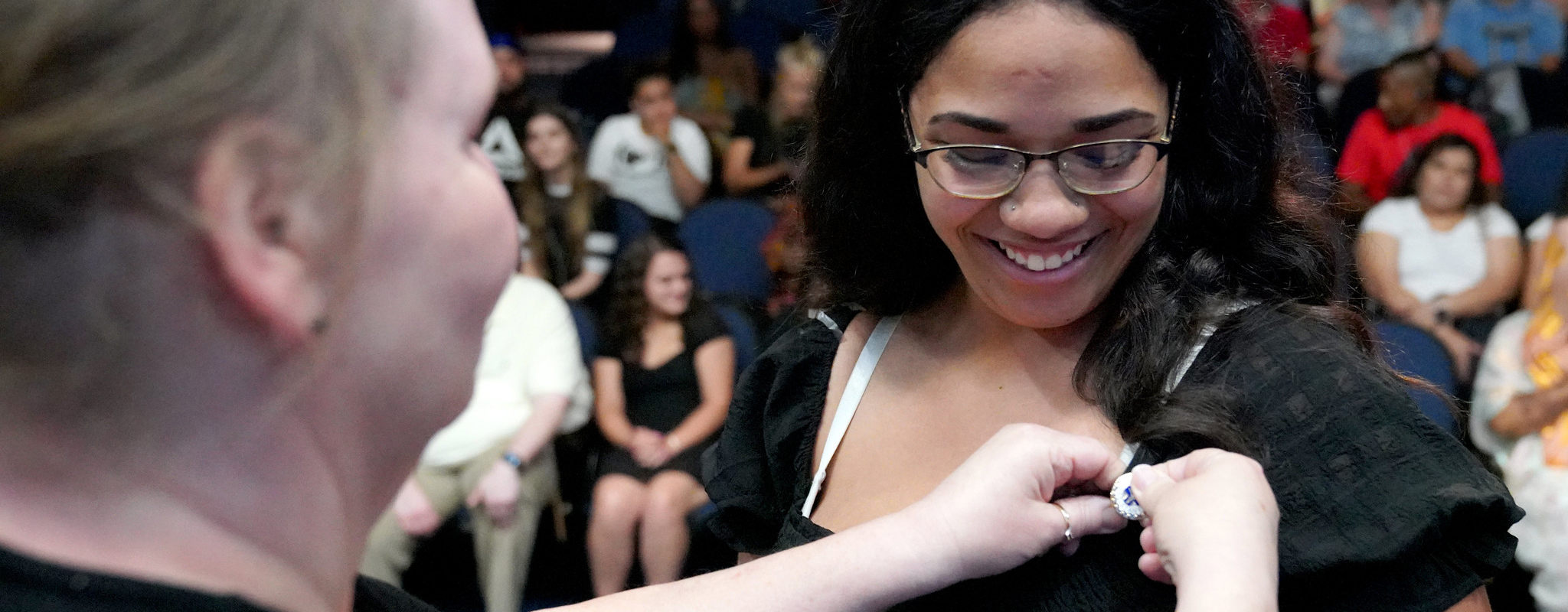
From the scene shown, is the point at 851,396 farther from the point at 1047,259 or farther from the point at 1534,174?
the point at 1534,174

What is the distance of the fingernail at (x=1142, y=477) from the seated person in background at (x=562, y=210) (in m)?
3.32

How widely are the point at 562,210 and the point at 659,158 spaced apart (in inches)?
19.7

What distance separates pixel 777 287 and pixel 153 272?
131 inches

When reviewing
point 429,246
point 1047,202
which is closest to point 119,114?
point 429,246

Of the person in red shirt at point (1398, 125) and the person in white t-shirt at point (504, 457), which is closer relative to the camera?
the person in white t-shirt at point (504, 457)

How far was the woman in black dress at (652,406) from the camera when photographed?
149 inches

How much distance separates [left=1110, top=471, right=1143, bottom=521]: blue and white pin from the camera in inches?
43.1

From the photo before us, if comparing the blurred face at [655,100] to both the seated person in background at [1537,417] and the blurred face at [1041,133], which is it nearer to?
the seated person in background at [1537,417]

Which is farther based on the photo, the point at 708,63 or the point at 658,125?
the point at 708,63

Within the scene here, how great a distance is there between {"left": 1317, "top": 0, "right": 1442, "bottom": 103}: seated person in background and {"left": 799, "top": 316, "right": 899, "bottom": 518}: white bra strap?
406 cm

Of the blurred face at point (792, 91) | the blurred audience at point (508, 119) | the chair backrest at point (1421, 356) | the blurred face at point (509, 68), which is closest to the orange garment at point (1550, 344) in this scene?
the chair backrest at point (1421, 356)

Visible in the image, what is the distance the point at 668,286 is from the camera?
3.89 metres

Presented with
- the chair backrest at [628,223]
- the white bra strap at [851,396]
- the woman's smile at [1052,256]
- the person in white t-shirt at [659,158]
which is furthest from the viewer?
the person in white t-shirt at [659,158]

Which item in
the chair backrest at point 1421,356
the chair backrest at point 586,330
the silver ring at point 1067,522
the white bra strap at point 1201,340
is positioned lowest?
the chair backrest at point 586,330
